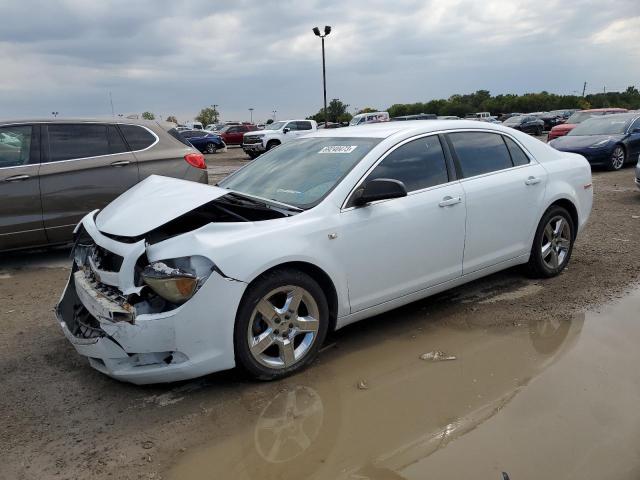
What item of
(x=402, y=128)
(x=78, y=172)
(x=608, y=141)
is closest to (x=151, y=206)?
(x=402, y=128)

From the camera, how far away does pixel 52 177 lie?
6.08m

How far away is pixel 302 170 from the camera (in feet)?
13.6

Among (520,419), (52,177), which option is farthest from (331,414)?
(52,177)

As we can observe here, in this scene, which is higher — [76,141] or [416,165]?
[76,141]

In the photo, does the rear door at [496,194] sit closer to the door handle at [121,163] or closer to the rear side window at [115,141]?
the door handle at [121,163]

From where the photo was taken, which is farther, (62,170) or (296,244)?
(62,170)

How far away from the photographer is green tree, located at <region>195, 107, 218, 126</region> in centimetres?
12056

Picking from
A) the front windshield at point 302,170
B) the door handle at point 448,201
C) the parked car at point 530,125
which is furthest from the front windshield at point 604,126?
the parked car at point 530,125

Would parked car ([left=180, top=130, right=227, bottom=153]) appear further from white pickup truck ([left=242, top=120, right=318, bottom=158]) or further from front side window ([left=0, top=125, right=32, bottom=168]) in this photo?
front side window ([left=0, top=125, right=32, bottom=168])

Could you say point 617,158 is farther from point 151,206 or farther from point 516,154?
point 151,206

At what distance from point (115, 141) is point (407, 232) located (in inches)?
167

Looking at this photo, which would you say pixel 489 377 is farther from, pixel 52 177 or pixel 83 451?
pixel 52 177

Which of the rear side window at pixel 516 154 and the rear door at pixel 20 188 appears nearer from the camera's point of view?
the rear side window at pixel 516 154

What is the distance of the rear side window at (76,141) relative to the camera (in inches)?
245
